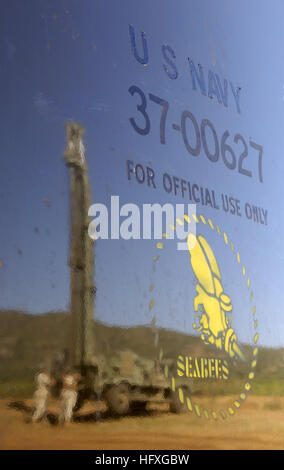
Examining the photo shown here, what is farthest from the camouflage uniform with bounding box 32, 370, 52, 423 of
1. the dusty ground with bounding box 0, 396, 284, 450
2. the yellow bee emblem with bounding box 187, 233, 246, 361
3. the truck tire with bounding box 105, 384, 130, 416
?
the yellow bee emblem with bounding box 187, 233, 246, 361

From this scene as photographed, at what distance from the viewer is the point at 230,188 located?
2.63 metres

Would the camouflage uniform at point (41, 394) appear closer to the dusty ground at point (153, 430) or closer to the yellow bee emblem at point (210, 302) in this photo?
the dusty ground at point (153, 430)

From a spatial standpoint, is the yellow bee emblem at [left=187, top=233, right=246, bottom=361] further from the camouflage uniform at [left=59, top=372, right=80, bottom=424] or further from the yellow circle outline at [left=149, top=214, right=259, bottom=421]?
the camouflage uniform at [left=59, top=372, right=80, bottom=424]

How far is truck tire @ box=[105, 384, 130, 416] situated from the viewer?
1916mm

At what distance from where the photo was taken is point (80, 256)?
6.13 ft

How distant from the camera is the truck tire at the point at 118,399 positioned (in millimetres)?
1916

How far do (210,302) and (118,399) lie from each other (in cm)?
56

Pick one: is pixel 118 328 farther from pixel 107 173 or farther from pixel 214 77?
pixel 214 77

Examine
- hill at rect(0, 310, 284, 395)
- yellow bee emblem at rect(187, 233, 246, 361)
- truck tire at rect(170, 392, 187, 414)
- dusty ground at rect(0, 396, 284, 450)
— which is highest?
yellow bee emblem at rect(187, 233, 246, 361)

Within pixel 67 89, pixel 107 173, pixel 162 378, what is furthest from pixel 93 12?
pixel 162 378

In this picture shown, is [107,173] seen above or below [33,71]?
below

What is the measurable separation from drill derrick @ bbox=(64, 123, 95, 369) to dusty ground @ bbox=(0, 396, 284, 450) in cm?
14

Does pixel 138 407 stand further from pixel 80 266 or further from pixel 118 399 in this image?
pixel 80 266

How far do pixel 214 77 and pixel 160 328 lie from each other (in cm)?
90
